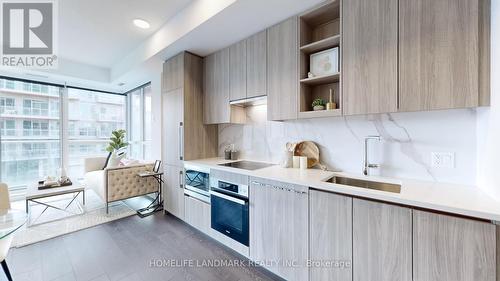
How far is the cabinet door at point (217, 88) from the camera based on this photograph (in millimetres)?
2615

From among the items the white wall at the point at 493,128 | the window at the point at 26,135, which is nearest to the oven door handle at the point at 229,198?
the white wall at the point at 493,128

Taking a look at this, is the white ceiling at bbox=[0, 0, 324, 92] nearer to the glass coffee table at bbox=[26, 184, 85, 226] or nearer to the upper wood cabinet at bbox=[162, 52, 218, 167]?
the upper wood cabinet at bbox=[162, 52, 218, 167]

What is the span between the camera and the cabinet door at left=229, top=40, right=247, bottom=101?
2391 mm

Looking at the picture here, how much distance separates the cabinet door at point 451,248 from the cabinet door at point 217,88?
2.13 metres

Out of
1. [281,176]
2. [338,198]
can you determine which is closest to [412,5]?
[338,198]

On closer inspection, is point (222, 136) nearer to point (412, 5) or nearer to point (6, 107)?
point (412, 5)

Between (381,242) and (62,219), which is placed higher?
(381,242)

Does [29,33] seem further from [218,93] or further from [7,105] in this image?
[218,93]

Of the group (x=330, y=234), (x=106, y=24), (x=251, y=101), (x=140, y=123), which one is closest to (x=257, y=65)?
(x=251, y=101)

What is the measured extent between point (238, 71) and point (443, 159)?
215 cm

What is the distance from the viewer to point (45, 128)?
14.2 feet

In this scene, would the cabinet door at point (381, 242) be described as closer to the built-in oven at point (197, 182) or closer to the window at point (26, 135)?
the built-in oven at point (197, 182)

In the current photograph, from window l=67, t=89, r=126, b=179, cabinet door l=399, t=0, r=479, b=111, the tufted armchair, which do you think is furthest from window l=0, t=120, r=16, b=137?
cabinet door l=399, t=0, r=479, b=111

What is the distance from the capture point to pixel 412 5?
133 centimetres
